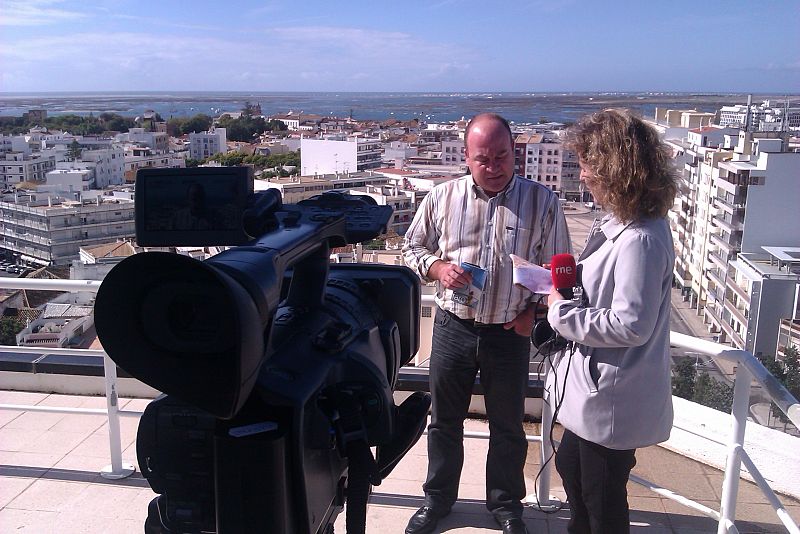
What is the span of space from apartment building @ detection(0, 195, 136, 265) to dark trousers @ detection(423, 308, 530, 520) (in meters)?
4.08

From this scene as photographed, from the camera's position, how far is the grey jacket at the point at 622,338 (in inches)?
65.2

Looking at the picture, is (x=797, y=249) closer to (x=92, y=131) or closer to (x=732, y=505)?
(x=732, y=505)

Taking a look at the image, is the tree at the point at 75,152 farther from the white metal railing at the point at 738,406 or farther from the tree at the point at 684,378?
the white metal railing at the point at 738,406

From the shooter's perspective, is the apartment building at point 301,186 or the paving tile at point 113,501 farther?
the paving tile at point 113,501

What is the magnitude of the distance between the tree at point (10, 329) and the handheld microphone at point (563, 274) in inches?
134

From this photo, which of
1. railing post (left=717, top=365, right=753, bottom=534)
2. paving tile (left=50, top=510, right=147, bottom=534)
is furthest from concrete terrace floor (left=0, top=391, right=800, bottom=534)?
railing post (left=717, top=365, right=753, bottom=534)

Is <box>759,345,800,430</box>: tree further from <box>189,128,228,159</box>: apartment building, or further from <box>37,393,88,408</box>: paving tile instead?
<box>189,128,228,159</box>: apartment building

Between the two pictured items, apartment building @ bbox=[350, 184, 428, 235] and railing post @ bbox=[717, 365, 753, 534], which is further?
railing post @ bbox=[717, 365, 753, 534]

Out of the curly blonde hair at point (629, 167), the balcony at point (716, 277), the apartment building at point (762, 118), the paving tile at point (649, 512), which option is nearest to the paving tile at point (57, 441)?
the paving tile at point (649, 512)

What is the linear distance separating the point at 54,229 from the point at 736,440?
262 inches

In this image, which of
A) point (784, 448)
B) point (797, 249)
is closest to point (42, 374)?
point (784, 448)

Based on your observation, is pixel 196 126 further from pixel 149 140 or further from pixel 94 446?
pixel 94 446

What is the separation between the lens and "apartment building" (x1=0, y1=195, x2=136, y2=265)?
635 centimetres

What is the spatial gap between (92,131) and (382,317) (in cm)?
3342
